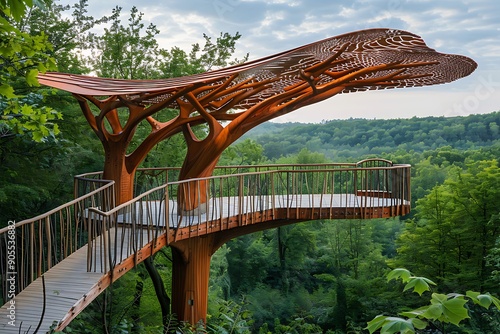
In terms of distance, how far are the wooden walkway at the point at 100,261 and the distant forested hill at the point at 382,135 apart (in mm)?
21129

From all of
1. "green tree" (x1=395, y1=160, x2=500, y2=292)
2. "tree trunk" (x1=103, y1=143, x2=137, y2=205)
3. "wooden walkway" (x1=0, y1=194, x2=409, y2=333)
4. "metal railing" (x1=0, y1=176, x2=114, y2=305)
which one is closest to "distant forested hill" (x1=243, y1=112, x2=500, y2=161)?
"green tree" (x1=395, y1=160, x2=500, y2=292)

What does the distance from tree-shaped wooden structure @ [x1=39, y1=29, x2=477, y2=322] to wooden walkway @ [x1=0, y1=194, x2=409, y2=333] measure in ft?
1.84

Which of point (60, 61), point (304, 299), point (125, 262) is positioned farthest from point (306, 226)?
point (125, 262)

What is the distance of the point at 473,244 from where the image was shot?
16797 millimetres

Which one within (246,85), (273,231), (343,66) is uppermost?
(343,66)

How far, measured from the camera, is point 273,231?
1202 inches

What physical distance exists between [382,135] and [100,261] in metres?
31.7

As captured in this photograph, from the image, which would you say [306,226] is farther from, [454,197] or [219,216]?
[219,216]

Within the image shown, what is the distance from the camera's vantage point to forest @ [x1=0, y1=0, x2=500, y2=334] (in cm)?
491

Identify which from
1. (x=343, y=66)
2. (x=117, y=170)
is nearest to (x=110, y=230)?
(x=117, y=170)

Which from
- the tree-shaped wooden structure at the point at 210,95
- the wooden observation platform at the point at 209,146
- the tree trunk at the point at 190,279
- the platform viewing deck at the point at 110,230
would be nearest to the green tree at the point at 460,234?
the platform viewing deck at the point at 110,230

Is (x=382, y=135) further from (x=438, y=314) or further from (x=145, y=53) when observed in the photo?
(x=438, y=314)

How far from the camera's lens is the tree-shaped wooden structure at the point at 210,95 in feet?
23.5

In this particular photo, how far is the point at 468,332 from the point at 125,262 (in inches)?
392
